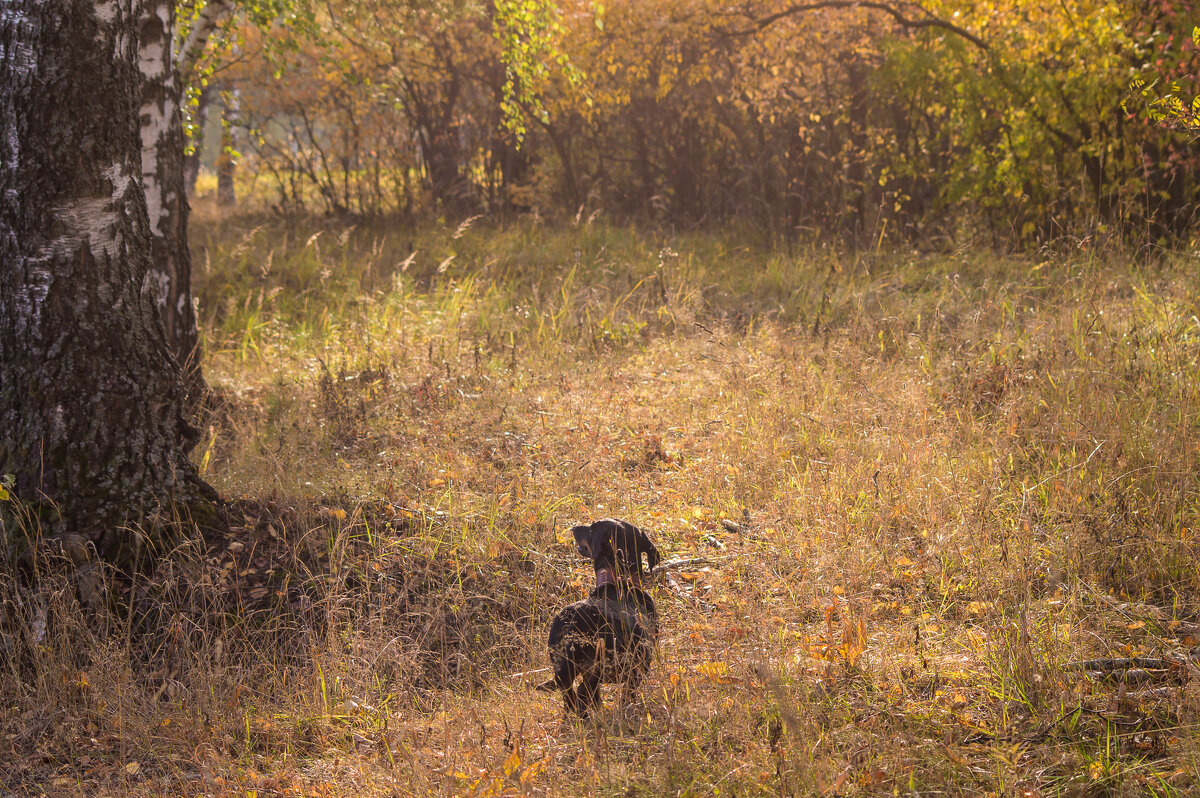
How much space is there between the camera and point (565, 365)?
5801mm

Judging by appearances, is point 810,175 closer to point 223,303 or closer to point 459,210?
point 459,210

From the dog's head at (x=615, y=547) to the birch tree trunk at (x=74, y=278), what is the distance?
1845 millimetres

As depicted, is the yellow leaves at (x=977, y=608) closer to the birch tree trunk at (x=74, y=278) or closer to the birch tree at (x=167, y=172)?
the birch tree trunk at (x=74, y=278)

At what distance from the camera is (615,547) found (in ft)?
8.28

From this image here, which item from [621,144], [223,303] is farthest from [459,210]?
[223,303]

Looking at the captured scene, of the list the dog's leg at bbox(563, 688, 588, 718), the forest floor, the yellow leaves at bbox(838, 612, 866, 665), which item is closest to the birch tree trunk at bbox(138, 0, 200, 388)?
the forest floor

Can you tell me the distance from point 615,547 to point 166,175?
12.5ft

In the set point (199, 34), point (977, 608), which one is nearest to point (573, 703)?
point (977, 608)

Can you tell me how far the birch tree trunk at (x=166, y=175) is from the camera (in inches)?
179

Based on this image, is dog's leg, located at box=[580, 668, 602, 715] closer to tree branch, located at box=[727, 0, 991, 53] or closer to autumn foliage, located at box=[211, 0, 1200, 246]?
autumn foliage, located at box=[211, 0, 1200, 246]

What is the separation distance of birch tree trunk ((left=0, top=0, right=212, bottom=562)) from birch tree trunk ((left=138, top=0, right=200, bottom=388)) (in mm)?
1336

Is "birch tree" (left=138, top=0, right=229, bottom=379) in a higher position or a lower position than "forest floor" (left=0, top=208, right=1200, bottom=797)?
higher

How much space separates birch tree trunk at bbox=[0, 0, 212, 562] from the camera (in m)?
3.11

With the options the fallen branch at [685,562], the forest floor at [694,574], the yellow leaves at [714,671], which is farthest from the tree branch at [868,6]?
the yellow leaves at [714,671]
